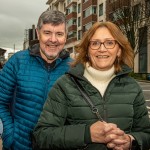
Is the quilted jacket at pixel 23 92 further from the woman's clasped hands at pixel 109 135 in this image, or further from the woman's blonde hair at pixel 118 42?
the woman's clasped hands at pixel 109 135

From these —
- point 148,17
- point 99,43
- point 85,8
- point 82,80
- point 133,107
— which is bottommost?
point 133,107

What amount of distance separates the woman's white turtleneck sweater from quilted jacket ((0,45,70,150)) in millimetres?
567

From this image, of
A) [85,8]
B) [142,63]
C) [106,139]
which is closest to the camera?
[106,139]

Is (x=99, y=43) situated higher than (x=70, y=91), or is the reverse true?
(x=99, y=43)

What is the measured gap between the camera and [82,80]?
2.58m

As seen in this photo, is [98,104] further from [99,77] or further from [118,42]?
[118,42]

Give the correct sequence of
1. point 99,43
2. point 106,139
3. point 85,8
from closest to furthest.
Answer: point 106,139 → point 99,43 → point 85,8

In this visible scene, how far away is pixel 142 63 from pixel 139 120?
125ft

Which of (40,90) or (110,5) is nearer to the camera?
(40,90)

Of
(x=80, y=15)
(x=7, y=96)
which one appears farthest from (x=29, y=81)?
(x=80, y=15)

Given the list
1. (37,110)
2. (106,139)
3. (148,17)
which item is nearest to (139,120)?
(106,139)

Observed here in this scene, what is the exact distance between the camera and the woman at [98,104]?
2.35 meters

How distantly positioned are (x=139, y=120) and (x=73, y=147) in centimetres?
57

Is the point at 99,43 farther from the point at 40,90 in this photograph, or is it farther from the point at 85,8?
the point at 85,8
